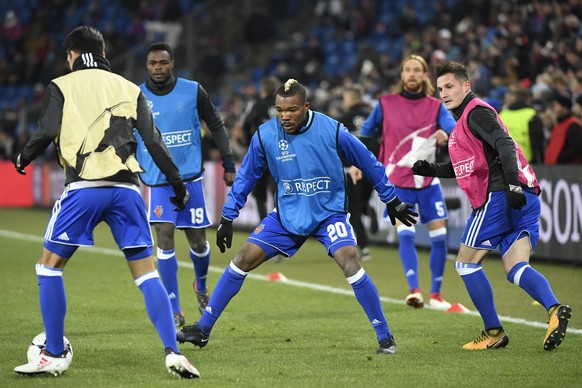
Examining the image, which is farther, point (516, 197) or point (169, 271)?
point (169, 271)

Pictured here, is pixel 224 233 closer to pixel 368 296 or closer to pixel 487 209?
pixel 368 296

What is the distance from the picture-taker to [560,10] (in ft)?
62.0

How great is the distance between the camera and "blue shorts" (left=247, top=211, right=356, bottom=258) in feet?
25.5

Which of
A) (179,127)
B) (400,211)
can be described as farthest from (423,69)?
(400,211)

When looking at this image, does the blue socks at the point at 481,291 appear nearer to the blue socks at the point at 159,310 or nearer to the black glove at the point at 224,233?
the black glove at the point at 224,233

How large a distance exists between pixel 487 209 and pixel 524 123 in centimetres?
651

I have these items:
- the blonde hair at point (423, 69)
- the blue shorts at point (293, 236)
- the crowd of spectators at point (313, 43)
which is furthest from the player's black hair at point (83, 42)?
the crowd of spectators at point (313, 43)

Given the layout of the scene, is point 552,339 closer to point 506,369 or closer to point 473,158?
point 506,369

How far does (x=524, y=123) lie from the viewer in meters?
14.1

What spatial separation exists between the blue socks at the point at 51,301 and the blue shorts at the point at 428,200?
455 centimetres

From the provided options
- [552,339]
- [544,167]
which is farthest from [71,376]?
[544,167]

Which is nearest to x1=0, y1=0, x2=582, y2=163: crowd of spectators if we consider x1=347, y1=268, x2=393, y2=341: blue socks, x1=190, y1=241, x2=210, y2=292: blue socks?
x1=190, y1=241, x2=210, y2=292: blue socks

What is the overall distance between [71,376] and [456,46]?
1577cm

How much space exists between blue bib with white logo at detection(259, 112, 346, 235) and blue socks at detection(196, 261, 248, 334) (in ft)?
1.68
